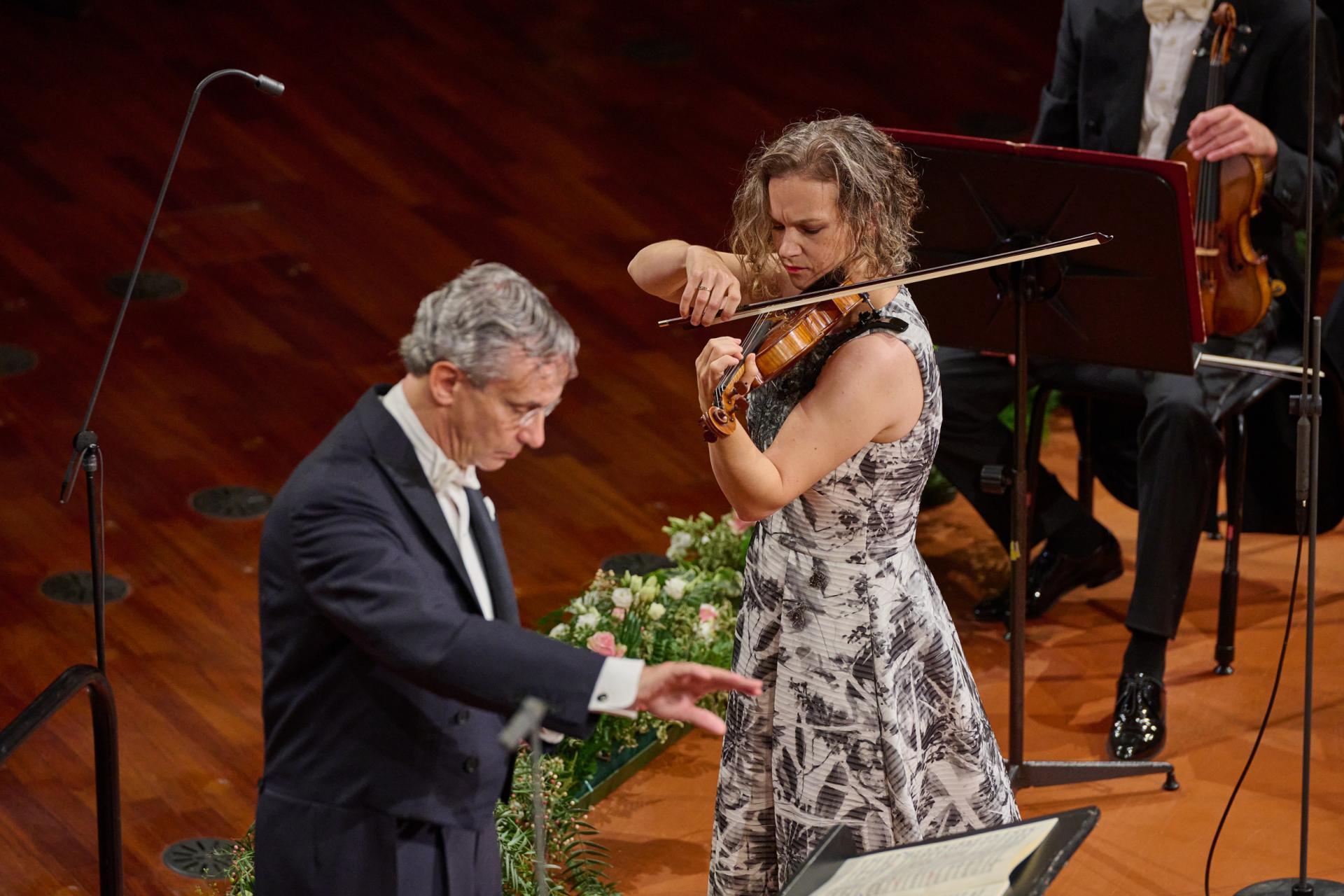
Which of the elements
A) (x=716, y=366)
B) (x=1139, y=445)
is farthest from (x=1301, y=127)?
(x=716, y=366)

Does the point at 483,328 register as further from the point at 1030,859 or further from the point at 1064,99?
the point at 1064,99

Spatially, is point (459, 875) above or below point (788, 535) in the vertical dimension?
below

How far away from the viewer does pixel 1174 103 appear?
14.0 ft

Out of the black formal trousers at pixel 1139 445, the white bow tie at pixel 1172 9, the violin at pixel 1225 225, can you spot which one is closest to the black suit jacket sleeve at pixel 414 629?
the black formal trousers at pixel 1139 445

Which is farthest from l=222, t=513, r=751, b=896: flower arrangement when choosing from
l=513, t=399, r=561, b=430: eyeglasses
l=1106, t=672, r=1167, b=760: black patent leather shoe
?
l=513, t=399, r=561, b=430: eyeglasses

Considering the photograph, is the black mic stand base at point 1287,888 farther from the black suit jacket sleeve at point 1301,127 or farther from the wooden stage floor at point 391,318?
the black suit jacket sleeve at point 1301,127

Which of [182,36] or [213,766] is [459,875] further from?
[182,36]

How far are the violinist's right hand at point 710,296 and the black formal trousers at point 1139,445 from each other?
125cm

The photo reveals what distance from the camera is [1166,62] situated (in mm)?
4242

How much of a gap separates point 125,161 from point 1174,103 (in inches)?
144

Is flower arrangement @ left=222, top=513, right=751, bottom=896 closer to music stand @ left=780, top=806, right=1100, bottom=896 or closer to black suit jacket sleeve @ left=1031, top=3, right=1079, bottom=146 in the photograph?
black suit jacket sleeve @ left=1031, top=3, right=1079, bottom=146

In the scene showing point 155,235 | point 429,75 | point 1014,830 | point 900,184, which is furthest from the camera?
point 429,75

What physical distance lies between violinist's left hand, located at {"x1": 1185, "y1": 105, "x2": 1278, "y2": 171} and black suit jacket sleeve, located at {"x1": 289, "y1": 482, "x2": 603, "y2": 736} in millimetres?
2437

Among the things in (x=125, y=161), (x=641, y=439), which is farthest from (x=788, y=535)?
(x=125, y=161)
